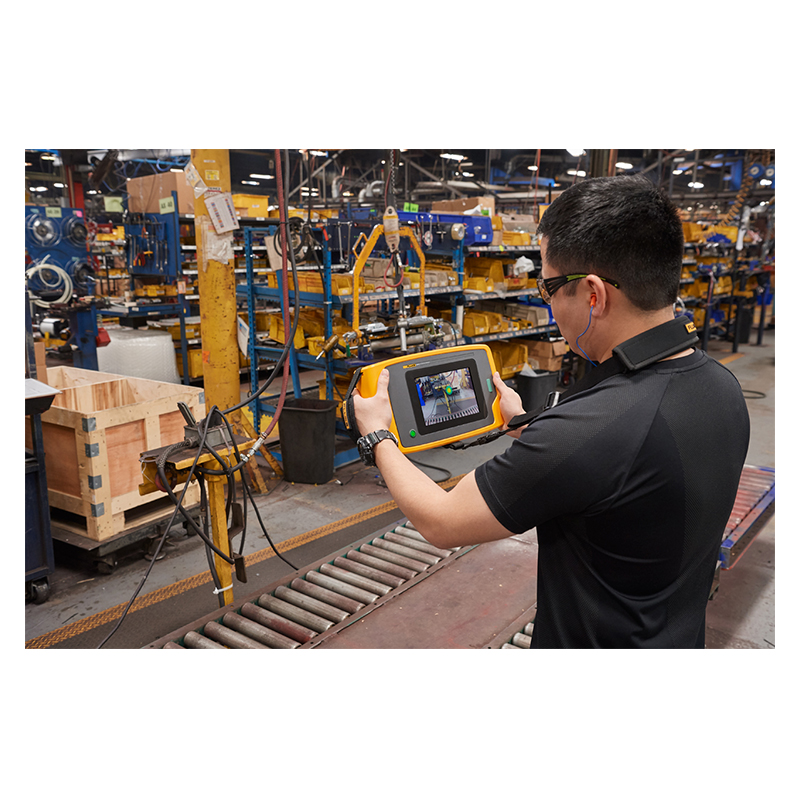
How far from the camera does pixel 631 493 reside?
1.07 meters

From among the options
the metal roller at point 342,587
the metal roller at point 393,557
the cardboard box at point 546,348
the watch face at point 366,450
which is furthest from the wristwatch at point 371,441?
the cardboard box at point 546,348

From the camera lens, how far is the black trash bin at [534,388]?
6730mm

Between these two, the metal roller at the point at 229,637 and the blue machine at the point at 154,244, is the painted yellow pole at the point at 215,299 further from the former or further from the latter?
the blue machine at the point at 154,244

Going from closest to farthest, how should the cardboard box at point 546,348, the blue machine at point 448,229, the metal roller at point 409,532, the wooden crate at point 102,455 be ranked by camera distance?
the wooden crate at point 102,455 < the metal roller at point 409,532 < the blue machine at point 448,229 < the cardboard box at point 546,348

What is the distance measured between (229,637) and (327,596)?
1.51 ft

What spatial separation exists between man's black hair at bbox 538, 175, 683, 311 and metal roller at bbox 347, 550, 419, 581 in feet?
6.63

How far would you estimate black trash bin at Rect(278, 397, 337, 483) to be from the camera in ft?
15.3

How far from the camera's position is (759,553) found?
13.1 feet

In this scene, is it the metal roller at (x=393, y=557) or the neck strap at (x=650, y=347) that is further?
the metal roller at (x=393, y=557)

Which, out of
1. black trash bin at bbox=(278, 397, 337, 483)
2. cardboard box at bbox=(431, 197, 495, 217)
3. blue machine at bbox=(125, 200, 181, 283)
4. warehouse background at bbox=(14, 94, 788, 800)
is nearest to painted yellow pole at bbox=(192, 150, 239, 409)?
black trash bin at bbox=(278, 397, 337, 483)

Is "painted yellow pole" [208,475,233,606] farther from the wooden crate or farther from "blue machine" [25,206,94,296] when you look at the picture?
"blue machine" [25,206,94,296]

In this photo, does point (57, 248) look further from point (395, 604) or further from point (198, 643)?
point (395, 604)

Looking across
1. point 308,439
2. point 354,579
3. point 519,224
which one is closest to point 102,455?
point 354,579
